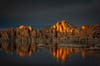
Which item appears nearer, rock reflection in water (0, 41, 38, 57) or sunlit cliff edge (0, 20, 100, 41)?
sunlit cliff edge (0, 20, 100, 41)

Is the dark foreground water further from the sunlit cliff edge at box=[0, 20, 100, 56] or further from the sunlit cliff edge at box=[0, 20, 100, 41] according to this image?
the sunlit cliff edge at box=[0, 20, 100, 41]

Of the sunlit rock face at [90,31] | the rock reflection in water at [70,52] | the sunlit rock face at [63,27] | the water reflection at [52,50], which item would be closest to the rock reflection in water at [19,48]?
the water reflection at [52,50]

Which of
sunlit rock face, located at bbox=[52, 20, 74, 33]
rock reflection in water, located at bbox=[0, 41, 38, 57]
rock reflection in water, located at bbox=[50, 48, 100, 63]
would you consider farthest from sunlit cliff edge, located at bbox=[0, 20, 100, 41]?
rock reflection in water, located at bbox=[50, 48, 100, 63]

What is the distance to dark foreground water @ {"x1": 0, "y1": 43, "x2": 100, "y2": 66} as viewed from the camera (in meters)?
6.56

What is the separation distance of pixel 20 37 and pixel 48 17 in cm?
120

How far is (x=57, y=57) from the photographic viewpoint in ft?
23.5

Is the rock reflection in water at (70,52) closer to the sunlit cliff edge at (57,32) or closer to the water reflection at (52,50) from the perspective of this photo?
the water reflection at (52,50)

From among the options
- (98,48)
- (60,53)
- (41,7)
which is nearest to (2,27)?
(41,7)

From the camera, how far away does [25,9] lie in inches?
296

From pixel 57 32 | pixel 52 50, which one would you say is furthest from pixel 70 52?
pixel 57 32

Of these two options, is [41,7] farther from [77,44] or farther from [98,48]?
[98,48]

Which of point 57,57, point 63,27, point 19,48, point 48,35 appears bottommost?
point 57,57

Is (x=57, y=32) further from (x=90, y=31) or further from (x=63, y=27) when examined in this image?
(x=90, y=31)

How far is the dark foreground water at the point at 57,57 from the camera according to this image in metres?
6.56
